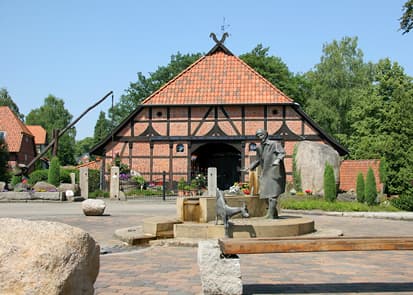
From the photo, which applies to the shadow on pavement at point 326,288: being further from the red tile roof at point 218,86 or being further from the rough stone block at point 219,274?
the red tile roof at point 218,86

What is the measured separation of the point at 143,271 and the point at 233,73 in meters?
27.5

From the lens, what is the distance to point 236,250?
4.95 m

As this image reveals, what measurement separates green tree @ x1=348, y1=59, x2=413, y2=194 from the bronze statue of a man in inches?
721

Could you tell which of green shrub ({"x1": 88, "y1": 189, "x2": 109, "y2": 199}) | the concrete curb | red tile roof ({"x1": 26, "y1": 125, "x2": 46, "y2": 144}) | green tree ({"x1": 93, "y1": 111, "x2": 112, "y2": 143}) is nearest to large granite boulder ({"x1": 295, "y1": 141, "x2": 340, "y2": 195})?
the concrete curb

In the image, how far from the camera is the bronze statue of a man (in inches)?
397

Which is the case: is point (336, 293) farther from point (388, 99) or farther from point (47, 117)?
point (47, 117)

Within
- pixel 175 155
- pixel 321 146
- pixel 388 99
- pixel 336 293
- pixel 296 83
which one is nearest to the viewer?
pixel 336 293

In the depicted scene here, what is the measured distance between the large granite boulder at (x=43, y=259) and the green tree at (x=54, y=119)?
243 ft

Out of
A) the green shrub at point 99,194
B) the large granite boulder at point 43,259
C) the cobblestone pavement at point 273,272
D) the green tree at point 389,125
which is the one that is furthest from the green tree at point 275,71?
the large granite boulder at point 43,259

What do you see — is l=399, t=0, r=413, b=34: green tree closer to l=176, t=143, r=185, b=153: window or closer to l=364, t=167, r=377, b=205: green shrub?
l=364, t=167, r=377, b=205: green shrub

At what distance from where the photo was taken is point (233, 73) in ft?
109

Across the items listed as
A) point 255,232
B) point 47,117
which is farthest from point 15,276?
point 47,117

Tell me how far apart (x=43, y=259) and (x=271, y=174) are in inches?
284

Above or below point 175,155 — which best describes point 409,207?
below
